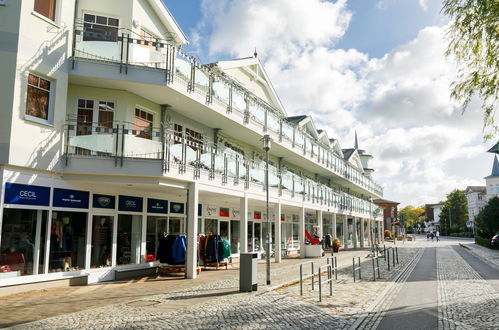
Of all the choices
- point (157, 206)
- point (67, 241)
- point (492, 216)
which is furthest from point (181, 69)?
point (492, 216)

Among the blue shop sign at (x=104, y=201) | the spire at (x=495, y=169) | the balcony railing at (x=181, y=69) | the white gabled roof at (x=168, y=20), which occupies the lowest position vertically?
the blue shop sign at (x=104, y=201)

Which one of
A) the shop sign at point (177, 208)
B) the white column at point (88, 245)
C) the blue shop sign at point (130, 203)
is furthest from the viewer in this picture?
the shop sign at point (177, 208)

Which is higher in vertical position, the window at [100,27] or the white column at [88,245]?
the window at [100,27]

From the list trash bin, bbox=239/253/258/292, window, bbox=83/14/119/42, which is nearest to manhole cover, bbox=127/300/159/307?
trash bin, bbox=239/253/258/292

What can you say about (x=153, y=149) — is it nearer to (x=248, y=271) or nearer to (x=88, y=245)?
(x=88, y=245)

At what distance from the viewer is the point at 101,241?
14.5 metres

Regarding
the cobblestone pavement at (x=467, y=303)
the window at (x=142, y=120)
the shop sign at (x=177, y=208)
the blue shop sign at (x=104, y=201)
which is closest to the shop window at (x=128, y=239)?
the blue shop sign at (x=104, y=201)

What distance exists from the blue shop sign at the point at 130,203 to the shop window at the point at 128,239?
10.3 inches

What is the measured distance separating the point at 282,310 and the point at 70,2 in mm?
11803

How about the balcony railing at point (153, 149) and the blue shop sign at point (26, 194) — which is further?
the balcony railing at point (153, 149)

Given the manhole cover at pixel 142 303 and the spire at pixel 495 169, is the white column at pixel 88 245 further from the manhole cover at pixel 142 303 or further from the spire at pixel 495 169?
the spire at pixel 495 169

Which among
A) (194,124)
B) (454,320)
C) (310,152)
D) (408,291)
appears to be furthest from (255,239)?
(454,320)

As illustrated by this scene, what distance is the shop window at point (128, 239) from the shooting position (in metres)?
15.3

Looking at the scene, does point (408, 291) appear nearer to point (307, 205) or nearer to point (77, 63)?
point (77, 63)
